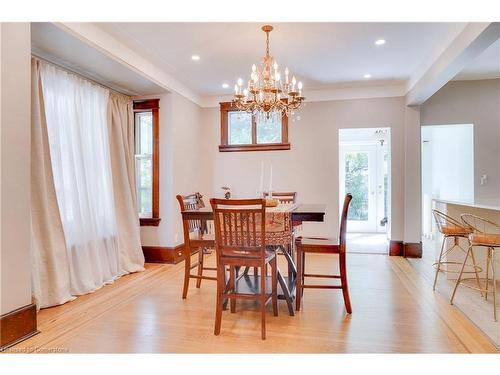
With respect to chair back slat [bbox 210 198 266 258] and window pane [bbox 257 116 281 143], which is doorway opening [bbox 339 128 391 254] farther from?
chair back slat [bbox 210 198 266 258]

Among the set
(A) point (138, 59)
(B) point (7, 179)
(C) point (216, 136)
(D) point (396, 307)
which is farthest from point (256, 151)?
(B) point (7, 179)

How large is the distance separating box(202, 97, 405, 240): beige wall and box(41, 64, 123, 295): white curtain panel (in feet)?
6.87

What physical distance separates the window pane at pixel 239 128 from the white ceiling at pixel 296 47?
901mm

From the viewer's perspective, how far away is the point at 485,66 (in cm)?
425

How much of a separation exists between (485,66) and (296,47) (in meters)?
2.68

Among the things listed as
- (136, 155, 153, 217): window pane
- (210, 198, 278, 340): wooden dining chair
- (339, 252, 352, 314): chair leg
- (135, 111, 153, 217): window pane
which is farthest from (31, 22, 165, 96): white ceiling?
(339, 252, 352, 314): chair leg

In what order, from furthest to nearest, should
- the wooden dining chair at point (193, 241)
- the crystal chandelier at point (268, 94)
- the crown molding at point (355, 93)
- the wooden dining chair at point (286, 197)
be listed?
the crown molding at point (355, 93) < the wooden dining chair at point (286, 197) < the crystal chandelier at point (268, 94) < the wooden dining chair at point (193, 241)

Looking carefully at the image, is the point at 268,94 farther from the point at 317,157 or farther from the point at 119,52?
the point at 317,157

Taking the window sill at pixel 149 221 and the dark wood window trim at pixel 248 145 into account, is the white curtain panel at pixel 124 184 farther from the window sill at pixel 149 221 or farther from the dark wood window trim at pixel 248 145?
the dark wood window trim at pixel 248 145

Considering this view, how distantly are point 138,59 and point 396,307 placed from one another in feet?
12.2

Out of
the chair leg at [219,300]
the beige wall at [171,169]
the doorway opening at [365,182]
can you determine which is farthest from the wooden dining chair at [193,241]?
the doorway opening at [365,182]

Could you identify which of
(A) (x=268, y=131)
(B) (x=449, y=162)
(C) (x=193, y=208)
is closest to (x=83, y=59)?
(C) (x=193, y=208)

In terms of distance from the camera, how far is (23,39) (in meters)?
2.30

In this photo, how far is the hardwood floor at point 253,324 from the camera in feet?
7.20
